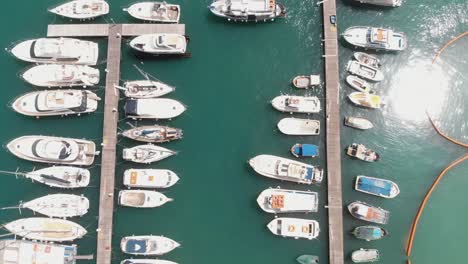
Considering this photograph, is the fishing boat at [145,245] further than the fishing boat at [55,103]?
No

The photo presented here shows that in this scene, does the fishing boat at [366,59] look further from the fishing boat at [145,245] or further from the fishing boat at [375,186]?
the fishing boat at [145,245]

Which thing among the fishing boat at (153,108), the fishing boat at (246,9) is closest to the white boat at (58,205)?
the fishing boat at (153,108)

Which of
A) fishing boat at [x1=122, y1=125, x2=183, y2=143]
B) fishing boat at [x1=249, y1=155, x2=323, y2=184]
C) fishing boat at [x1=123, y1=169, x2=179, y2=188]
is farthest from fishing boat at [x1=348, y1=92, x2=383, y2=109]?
fishing boat at [x1=123, y1=169, x2=179, y2=188]

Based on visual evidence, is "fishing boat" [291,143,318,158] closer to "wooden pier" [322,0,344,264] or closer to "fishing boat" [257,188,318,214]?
"wooden pier" [322,0,344,264]

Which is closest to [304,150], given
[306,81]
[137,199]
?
[306,81]

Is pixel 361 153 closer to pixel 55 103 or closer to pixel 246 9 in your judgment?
pixel 246 9

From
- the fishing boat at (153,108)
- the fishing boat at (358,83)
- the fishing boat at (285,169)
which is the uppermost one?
the fishing boat at (358,83)

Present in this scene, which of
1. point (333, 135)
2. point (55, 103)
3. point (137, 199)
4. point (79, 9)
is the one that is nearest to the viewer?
point (137, 199)
